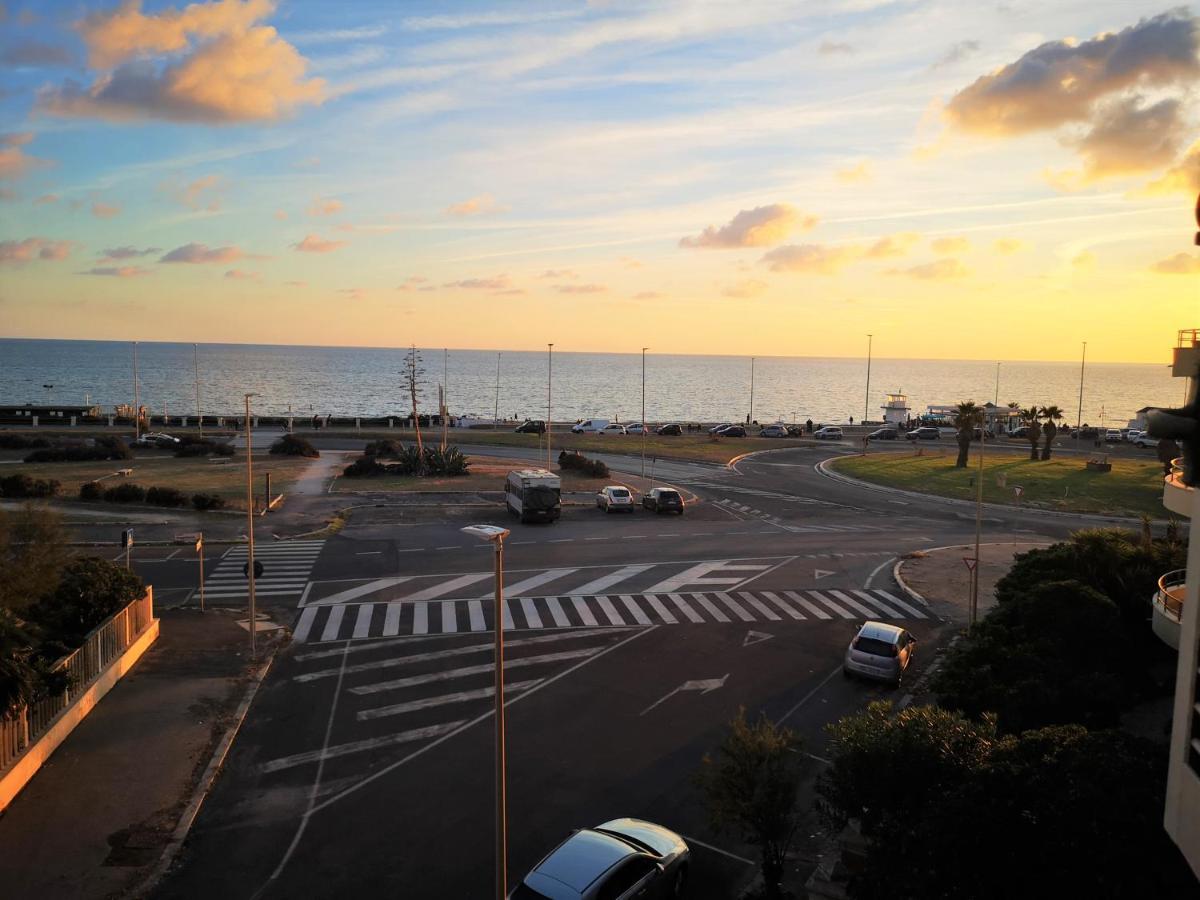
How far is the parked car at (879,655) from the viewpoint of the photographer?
24031mm

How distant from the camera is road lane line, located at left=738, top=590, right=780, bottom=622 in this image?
1209 inches

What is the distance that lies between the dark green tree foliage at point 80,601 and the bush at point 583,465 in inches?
1508

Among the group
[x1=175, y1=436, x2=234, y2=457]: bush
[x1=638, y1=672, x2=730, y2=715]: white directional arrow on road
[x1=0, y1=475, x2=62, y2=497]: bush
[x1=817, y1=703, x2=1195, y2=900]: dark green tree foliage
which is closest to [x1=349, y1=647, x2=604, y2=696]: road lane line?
[x1=638, y1=672, x2=730, y2=715]: white directional arrow on road

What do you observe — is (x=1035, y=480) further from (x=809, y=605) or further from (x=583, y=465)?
(x=809, y=605)

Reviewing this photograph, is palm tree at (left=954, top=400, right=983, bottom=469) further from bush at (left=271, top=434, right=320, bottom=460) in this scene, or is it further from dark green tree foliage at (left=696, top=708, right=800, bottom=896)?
dark green tree foliage at (left=696, top=708, right=800, bottom=896)

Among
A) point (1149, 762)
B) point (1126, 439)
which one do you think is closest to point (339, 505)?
point (1149, 762)

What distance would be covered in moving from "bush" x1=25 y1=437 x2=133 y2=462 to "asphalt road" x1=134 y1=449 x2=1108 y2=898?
90.0 ft

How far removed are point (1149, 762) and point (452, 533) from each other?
3397 cm

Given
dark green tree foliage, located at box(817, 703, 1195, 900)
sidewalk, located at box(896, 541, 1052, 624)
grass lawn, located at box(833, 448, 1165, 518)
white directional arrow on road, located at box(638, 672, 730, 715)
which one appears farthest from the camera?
grass lawn, located at box(833, 448, 1165, 518)

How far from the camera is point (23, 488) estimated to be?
47.8 m

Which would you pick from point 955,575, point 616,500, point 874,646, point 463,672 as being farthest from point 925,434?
point 463,672

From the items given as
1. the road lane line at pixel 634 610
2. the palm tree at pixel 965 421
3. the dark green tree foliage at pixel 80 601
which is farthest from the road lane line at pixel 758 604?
the palm tree at pixel 965 421

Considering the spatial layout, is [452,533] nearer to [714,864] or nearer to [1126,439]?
[714,864]

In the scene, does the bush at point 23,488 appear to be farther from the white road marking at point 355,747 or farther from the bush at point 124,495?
the white road marking at point 355,747
